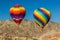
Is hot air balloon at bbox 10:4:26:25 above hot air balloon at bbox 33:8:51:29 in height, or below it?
above

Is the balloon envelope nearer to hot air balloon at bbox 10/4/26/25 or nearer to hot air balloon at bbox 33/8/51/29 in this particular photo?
hot air balloon at bbox 33/8/51/29

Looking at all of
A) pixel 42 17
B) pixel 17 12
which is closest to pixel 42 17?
pixel 42 17

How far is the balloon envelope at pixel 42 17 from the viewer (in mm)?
40375

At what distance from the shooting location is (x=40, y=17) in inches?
1608

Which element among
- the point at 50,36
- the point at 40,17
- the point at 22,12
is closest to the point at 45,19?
the point at 40,17

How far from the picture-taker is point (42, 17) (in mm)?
40594

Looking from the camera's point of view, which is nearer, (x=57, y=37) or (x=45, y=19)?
(x=57, y=37)

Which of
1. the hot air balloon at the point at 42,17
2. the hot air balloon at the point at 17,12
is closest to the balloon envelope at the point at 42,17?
the hot air balloon at the point at 42,17

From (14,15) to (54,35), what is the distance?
1511 inches

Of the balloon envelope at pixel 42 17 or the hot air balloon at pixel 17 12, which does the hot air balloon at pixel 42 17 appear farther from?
the hot air balloon at pixel 17 12

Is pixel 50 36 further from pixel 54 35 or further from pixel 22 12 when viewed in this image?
pixel 22 12

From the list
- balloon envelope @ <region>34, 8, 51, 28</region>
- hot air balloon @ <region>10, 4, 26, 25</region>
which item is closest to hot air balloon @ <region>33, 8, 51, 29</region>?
balloon envelope @ <region>34, 8, 51, 28</region>

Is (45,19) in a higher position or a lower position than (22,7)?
lower

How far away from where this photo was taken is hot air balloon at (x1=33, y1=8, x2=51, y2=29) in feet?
132
